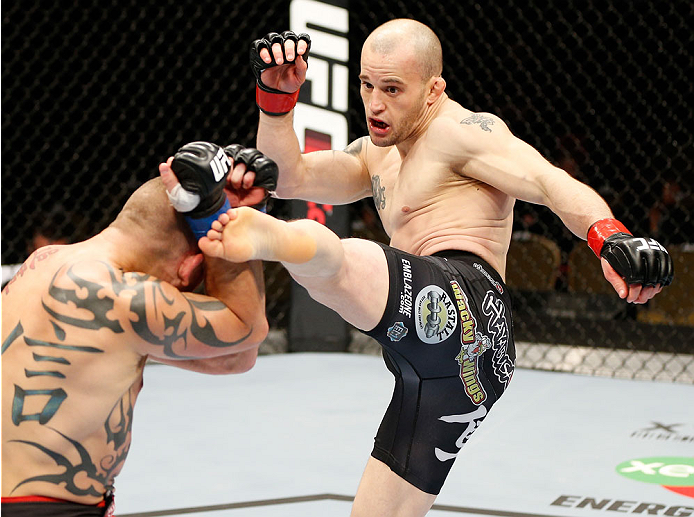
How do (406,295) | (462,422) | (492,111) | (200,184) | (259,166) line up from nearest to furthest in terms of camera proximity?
(200,184) → (259,166) → (406,295) → (462,422) → (492,111)

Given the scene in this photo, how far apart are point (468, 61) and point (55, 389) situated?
4.78 metres

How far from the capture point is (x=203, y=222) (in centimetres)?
130

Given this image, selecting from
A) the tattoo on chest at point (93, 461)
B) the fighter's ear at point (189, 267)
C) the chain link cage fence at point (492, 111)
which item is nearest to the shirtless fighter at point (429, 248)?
the fighter's ear at point (189, 267)

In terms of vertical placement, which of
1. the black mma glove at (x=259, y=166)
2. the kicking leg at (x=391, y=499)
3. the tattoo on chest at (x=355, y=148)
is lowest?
the kicking leg at (x=391, y=499)

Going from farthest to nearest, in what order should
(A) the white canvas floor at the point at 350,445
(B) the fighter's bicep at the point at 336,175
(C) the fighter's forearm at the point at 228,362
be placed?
1. (A) the white canvas floor at the point at 350,445
2. (B) the fighter's bicep at the point at 336,175
3. (C) the fighter's forearm at the point at 228,362

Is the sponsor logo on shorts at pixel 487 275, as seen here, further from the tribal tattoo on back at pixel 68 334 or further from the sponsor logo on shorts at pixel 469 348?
the tribal tattoo on back at pixel 68 334

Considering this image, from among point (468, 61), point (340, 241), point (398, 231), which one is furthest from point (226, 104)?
point (340, 241)

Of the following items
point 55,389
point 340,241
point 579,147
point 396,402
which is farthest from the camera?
point 579,147

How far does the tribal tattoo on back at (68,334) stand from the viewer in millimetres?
1277

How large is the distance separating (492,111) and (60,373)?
4278 millimetres

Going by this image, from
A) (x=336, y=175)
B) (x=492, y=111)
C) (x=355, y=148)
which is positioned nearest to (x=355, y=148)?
(x=355, y=148)

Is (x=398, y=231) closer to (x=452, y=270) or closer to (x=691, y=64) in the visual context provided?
(x=452, y=270)

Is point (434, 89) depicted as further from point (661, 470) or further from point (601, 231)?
point (661, 470)

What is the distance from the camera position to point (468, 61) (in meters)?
5.69
